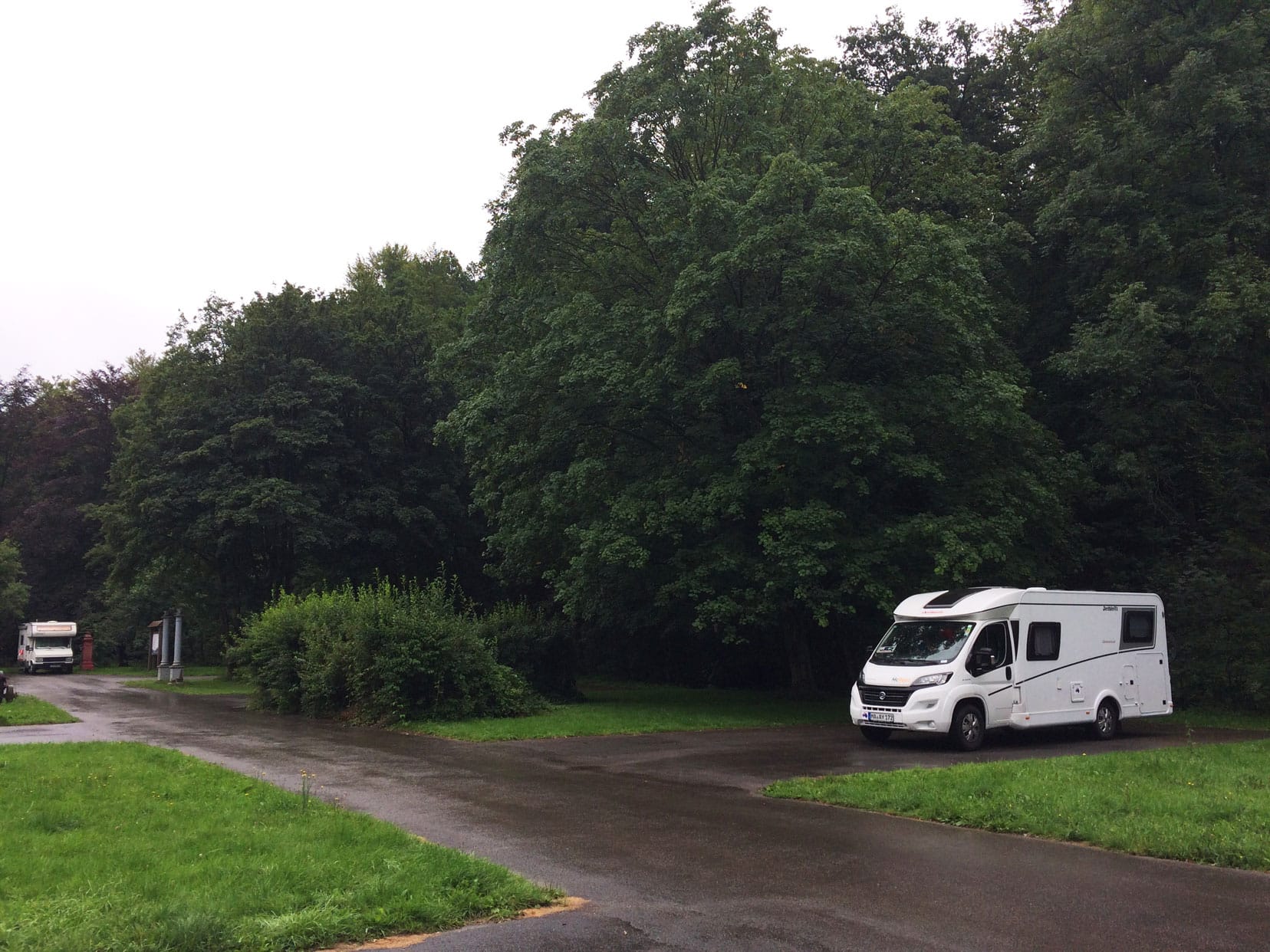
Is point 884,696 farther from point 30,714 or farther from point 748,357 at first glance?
point 30,714

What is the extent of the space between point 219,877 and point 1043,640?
46.8ft

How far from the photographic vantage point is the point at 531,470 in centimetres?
2772

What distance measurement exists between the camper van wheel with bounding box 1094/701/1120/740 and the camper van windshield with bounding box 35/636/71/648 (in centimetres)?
5233

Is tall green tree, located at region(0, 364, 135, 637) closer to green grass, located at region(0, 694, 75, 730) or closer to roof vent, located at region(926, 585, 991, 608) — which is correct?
green grass, located at region(0, 694, 75, 730)

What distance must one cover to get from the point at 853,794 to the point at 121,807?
7.46m

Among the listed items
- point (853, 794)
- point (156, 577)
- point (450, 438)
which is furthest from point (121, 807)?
point (156, 577)

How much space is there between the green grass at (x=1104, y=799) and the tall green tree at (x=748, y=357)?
8.41 m

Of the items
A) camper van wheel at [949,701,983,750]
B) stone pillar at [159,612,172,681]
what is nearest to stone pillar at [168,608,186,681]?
stone pillar at [159,612,172,681]

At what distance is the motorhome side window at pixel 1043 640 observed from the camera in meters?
17.5

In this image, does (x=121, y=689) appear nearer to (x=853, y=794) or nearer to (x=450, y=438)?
(x=450, y=438)

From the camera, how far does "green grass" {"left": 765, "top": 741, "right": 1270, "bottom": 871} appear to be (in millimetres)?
9180

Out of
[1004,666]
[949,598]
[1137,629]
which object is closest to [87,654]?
[949,598]

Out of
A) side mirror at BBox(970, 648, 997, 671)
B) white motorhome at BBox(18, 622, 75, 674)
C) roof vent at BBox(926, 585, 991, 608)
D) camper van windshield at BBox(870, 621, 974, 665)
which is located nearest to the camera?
side mirror at BBox(970, 648, 997, 671)

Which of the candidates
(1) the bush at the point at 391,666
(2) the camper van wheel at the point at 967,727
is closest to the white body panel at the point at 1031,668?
(2) the camper van wheel at the point at 967,727
